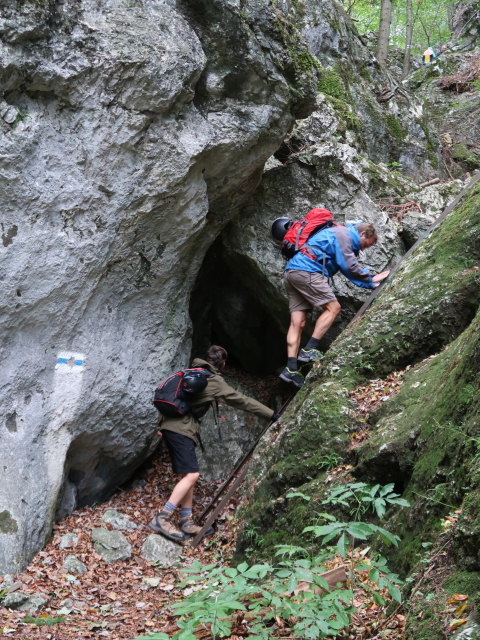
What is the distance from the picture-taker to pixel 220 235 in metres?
10.8

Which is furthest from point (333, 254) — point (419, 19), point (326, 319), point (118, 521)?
point (419, 19)

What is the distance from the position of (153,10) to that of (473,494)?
7293 mm

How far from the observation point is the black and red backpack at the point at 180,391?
7594 millimetres

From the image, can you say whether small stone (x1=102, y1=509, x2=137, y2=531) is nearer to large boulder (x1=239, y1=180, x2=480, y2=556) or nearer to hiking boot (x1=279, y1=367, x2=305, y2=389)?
large boulder (x1=239, y1=180, x2=480, y2=556)

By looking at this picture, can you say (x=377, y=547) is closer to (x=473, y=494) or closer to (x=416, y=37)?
(x=473, y=494)

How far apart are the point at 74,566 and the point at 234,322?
617 cm

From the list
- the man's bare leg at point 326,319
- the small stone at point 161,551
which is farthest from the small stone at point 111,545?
the man's bare leg at point 326,319

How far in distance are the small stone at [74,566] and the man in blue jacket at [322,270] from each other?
3.35 metres

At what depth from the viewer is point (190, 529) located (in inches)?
297

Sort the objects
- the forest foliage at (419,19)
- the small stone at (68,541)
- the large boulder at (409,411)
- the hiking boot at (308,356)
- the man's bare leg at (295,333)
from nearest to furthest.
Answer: the large boulder at (409,411)
the small stone at (68,541)
the hiking boot at (308,356)
the man's bare leg at (295,333)
the forest foliage at (419,19)

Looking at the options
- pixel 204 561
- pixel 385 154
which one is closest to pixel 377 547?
pixel 204 561

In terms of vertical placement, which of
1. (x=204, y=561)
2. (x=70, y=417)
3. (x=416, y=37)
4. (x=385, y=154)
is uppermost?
(x=416, y=37)

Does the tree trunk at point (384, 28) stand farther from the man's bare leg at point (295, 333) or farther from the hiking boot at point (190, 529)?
the hiking boot at point (190, 529)

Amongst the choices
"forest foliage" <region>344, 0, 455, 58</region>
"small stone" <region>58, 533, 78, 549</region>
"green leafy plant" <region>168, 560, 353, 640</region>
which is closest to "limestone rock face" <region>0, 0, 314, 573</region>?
"small stone" <region>58, 533, 78, 549</region>
